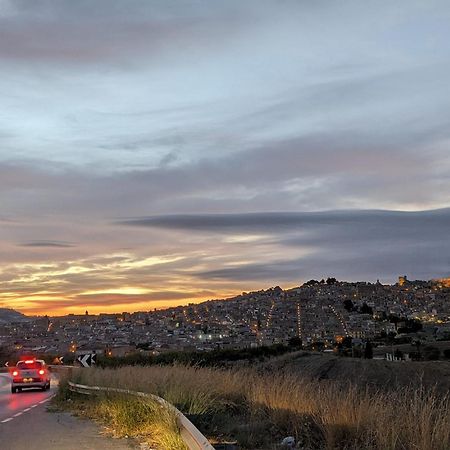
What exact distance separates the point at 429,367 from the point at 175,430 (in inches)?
904

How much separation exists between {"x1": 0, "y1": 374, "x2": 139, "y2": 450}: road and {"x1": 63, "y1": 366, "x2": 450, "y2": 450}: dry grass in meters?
1.06

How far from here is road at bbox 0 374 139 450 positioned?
1356 centimetres

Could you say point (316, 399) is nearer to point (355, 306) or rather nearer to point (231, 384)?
point (231, 384)

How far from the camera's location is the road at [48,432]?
44.5 feet

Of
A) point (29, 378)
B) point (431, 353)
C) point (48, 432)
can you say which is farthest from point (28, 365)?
point (431, 353)

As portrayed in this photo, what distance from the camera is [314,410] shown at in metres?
12.9

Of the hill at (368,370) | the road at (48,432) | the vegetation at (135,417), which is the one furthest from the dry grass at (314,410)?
the hill at (368,370)

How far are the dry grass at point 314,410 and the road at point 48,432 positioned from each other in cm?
106

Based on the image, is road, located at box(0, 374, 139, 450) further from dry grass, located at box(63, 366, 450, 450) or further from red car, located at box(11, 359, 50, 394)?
red car, located at box(11, 359, 50, 394)

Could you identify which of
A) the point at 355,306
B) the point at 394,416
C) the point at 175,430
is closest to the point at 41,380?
the point at 175,430

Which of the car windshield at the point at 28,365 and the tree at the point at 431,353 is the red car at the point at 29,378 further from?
the tree at the point at 431,353

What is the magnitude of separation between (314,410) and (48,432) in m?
6.76

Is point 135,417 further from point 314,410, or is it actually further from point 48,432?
point 314,410

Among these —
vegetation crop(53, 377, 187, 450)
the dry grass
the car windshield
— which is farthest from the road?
the car windshield
